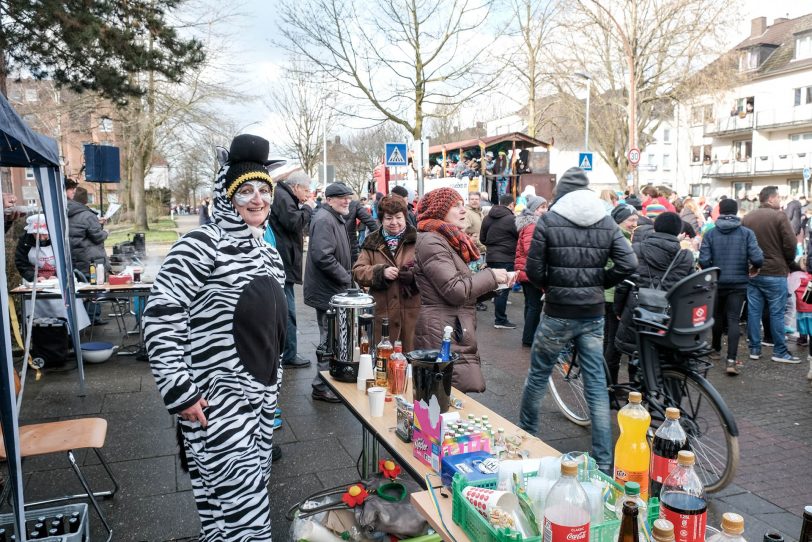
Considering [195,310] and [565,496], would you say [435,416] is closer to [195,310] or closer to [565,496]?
[565,496]

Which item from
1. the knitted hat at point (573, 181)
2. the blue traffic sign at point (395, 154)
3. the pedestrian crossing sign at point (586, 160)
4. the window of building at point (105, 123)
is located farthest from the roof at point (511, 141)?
the knitted hat at point (573, 181)

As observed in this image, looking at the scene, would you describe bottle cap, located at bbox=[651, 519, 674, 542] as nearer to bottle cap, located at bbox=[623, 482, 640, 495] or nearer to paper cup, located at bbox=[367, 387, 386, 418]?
bottle cap, located at bbox=[623, 482, 640, 495]

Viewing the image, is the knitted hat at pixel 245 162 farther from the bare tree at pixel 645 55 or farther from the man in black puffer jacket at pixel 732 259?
the bare tree at pixel 645 55

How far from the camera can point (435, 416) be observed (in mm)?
2355

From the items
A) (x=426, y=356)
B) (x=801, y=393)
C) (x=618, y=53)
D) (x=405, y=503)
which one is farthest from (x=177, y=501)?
(x=618, y=53)

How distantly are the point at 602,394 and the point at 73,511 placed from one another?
321 centimetres

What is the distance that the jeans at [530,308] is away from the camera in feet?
24.5

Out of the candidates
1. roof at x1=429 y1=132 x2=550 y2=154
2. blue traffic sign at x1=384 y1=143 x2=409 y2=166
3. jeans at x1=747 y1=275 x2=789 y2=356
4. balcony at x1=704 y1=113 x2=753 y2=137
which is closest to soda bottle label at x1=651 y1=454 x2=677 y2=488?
jeans at x1=747 y1=275 x2=789 y2=356

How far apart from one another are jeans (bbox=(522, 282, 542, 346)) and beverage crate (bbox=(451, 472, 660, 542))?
18.3 feet

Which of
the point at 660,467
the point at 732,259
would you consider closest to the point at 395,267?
the point at 660,467

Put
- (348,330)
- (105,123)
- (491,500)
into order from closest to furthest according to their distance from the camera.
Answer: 1. (491,500)
2. (348,330)
3. (105,123)

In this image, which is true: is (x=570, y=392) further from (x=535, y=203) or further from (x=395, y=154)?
(x=395, y=154)

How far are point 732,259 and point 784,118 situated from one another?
40.4 m

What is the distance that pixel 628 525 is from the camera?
5.06 feet
